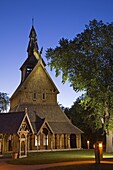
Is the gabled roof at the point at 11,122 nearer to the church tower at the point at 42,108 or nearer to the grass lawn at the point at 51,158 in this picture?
the grass lawn at the point at 51,158

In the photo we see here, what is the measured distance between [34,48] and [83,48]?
1943cm

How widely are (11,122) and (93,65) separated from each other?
410 inches

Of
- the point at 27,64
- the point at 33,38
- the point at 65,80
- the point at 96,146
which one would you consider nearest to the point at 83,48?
the point at 65,80

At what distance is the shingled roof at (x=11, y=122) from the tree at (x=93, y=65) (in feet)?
23.1

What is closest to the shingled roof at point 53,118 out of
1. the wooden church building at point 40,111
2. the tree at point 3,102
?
the wooden church building at point 40,111

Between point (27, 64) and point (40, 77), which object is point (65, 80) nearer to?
point (40, 77)

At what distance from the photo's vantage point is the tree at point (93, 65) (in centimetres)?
2759

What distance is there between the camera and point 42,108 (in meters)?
41.3

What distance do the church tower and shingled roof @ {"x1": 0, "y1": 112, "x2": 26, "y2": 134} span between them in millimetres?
7535

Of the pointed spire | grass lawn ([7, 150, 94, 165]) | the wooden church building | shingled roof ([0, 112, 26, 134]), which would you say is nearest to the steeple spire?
the pointed spire

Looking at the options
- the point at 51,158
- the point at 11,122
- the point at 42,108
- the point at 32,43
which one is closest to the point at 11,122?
the point at 11,122

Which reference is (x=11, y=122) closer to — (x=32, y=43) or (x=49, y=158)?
(x=49, y=158)

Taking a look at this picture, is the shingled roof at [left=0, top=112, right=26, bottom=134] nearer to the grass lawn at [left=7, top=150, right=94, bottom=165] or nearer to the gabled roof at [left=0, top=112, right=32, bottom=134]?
the gabled roof at [left=0, top=112, right=32, bottom=134]

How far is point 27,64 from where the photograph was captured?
45.0m
